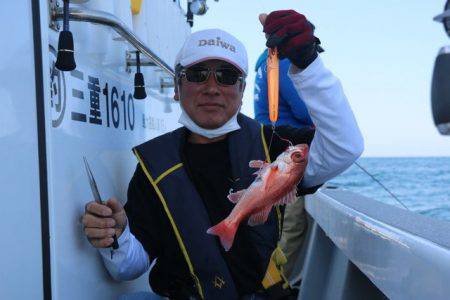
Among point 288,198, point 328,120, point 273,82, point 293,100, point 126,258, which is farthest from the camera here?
point 293,100

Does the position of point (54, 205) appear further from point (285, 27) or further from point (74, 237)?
point (285, 27)

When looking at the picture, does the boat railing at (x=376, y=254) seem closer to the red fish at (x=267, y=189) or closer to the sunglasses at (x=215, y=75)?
the red fish at (x=267, y=189)

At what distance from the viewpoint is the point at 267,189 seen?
1.84m

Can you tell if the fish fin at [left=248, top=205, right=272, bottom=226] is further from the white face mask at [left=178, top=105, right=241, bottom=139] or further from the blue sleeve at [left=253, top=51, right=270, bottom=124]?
the blue sleeve at [left=253, top=51, right=270, bottom=124]

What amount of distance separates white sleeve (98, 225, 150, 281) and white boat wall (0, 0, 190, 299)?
0.20 ft

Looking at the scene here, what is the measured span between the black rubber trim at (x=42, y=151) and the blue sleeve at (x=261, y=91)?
7.01ft

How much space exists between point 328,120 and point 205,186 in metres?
0.69

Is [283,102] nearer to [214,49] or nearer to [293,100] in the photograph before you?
[293,100]

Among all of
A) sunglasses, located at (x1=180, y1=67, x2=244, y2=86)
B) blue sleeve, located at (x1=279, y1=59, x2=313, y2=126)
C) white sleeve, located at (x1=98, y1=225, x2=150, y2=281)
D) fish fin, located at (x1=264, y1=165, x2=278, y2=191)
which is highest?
sunglasses, located at (x1=180, y1=67, x2=244, y2=86)

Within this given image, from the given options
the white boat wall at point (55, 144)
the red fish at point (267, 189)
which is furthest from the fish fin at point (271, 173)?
the white boat wall at point (55, 144)

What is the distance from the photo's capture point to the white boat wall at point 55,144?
1578 mm

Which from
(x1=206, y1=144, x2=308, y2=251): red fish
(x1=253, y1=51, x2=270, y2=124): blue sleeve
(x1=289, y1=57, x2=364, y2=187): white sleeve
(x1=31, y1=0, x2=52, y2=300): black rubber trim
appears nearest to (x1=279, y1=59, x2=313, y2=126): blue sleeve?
(x1=253, y1=51, x2=270, y2=124): blue sleeve

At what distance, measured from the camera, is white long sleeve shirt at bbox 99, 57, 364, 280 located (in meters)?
2.04

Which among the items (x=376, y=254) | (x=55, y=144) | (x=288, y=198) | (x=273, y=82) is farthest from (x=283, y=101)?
(x=55, y=144)
